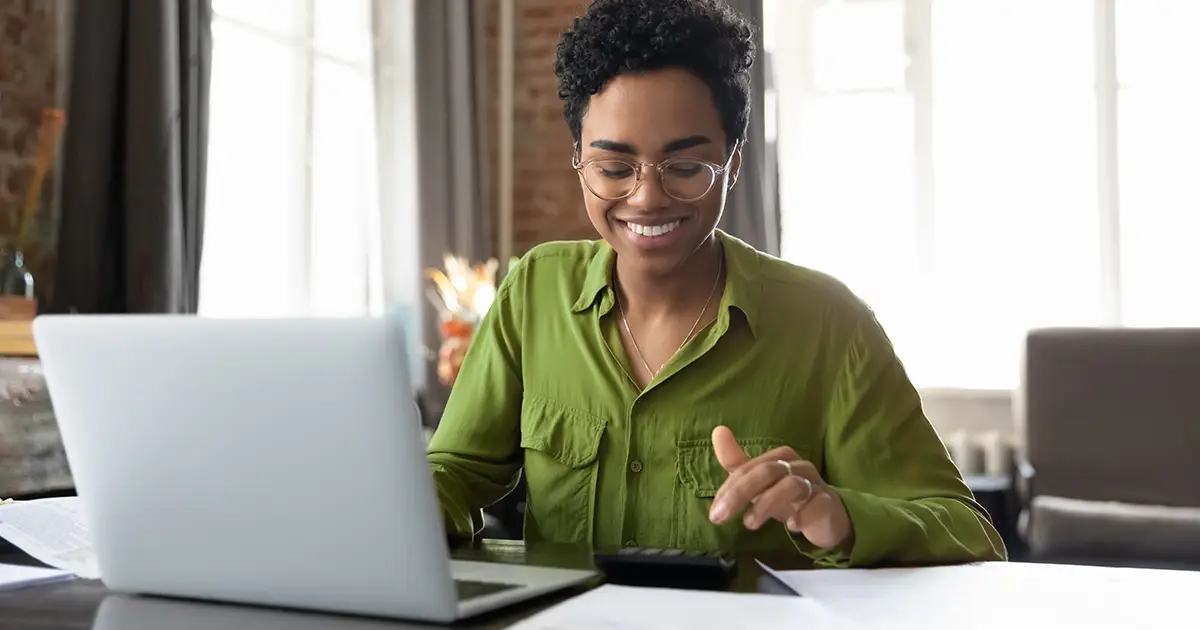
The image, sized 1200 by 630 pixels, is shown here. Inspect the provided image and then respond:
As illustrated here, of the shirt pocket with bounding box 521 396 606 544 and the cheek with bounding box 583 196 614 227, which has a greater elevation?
the cheek with bounding box 583 196 614 227

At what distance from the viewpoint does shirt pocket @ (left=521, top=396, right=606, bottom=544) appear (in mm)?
1454

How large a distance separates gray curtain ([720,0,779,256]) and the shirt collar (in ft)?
9.00

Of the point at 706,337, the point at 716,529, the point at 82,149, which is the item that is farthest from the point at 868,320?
the point at 82,149

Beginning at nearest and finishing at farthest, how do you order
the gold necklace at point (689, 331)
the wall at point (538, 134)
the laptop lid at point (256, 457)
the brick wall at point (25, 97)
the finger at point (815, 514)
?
the laptop lid at point (256, 457), the finger at point (815, 514), the gold necklace at point (689, 331), the brick wall at point (25, 97), the wall at point (538, 134)

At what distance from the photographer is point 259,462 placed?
0.86 m

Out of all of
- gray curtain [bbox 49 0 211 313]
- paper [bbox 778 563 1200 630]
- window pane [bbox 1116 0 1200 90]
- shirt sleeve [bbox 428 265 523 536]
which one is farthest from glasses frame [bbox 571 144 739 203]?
window pane [bbox 1116 0 1200 90]

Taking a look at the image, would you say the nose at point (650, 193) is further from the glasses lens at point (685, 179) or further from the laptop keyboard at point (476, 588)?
the laptop keyboard at point (476, 588)

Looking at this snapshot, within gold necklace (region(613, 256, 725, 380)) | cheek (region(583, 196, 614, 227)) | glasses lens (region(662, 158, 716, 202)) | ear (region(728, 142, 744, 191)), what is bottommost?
gold necklace (region(613, 256, 725, 380))

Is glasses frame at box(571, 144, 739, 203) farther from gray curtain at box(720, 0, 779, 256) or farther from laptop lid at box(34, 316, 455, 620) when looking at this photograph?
gray curtain at box(720, 0, 779, 256)

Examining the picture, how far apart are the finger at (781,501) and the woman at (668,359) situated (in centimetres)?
21

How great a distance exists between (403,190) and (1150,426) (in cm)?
273

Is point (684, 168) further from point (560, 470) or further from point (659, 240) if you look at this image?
point (560, 470)

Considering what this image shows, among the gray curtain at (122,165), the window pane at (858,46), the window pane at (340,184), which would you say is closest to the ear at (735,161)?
the gray curtain at (122,165)

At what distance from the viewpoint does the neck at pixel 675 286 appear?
150cm
